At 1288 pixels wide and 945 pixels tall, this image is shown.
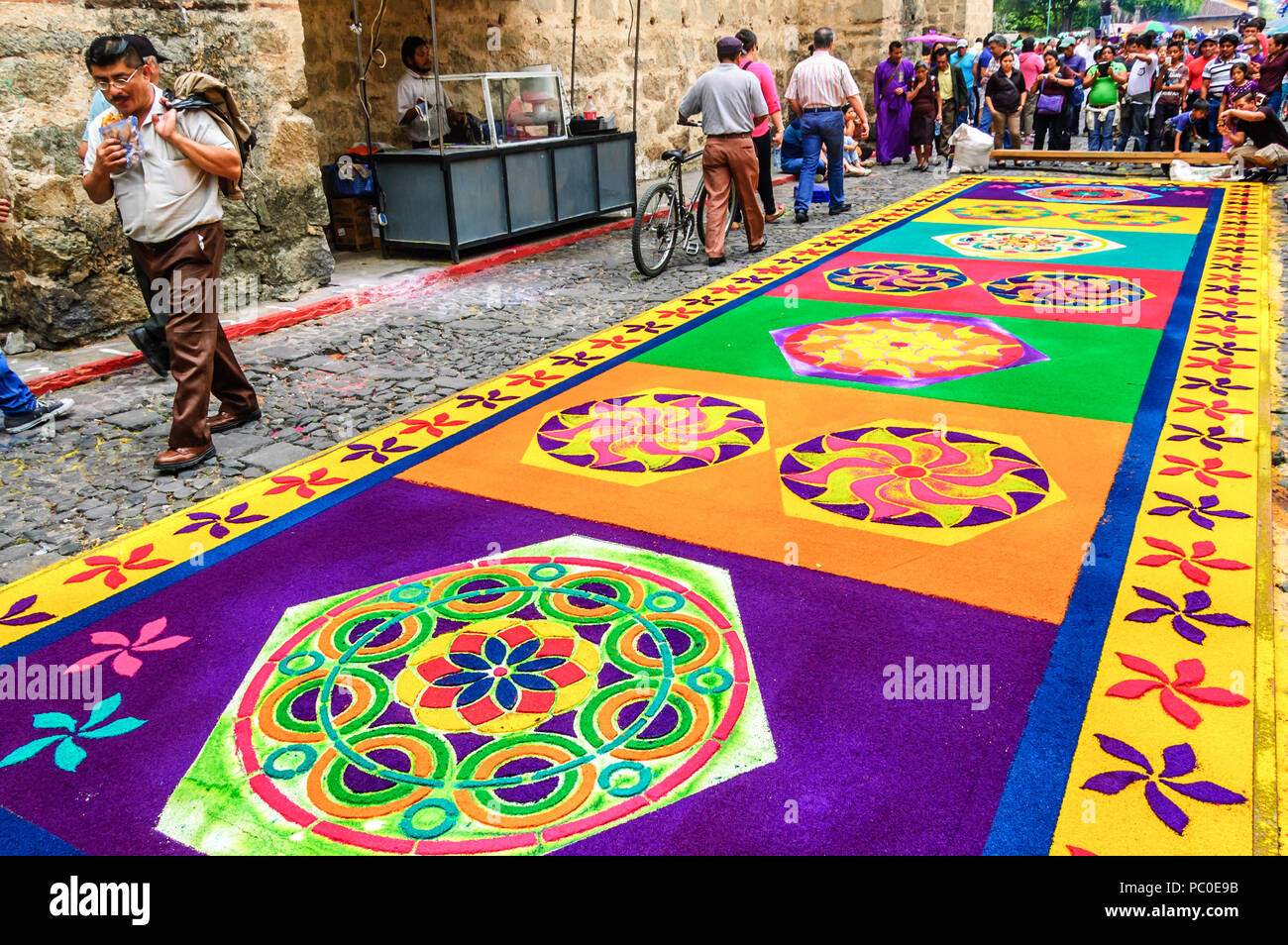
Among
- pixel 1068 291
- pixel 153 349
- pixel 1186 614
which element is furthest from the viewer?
pixel 1068 291

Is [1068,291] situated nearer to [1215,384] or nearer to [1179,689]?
[1215,384]

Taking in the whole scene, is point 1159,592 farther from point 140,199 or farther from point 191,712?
point 140,199

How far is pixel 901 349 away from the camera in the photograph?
556cm

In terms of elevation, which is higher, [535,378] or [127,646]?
[535,378]

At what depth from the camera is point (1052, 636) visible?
8.95ft

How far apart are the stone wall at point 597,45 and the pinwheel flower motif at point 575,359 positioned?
4569 mm

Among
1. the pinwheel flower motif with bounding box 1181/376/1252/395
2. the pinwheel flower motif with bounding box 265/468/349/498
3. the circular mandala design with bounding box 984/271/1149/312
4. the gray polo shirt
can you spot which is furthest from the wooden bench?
the pinwheel flower motif with bounding box 265/468/349/498

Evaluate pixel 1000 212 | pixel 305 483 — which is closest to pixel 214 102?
pixel 305 483

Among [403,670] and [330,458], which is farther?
[330,458]

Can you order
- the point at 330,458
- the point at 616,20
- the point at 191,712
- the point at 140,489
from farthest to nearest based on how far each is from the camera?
the point at 616,20 < the point at 330,458 < the point at 140,489 < the point at 191,712

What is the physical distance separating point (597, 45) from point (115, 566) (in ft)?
30.8

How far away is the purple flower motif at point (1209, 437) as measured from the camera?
13.0ft
